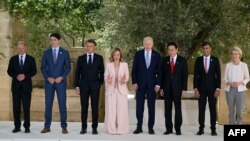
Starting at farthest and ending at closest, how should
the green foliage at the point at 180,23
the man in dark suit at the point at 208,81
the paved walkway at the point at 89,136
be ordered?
the green foliage at the point at 180,23
the man in dark suit at the point at 208,81
the paved walkway at the point at 89,136

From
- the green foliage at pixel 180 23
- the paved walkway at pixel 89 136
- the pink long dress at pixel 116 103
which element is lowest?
the paved walkway at pixel 89 136

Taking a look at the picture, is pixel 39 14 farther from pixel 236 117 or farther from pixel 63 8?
pixel 236 117

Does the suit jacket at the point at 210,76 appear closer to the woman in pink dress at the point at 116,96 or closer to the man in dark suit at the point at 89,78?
the woman in pink dress at the point at 116,96

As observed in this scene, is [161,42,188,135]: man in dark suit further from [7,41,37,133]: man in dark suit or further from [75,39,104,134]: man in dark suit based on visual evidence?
[7,41,37,133]: man in dark suit

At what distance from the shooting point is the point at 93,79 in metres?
9.09

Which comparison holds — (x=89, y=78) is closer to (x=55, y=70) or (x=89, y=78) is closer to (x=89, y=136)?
(x=55, y=70)

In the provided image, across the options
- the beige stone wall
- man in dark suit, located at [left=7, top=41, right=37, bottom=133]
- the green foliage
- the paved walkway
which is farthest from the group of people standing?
the beige stone wall

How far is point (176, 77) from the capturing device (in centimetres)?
905

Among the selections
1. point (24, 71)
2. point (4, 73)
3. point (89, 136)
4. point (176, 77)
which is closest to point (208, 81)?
point (176, 77)

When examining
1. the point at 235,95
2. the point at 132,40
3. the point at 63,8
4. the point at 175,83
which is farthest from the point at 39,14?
the point at 235,95

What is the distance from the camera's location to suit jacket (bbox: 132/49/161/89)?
358 inches

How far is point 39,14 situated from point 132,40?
339 cm

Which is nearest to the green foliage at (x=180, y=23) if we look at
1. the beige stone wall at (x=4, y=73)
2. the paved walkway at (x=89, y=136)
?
the paved walkway at (x=89, y=136)

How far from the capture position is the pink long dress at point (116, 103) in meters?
9.13
